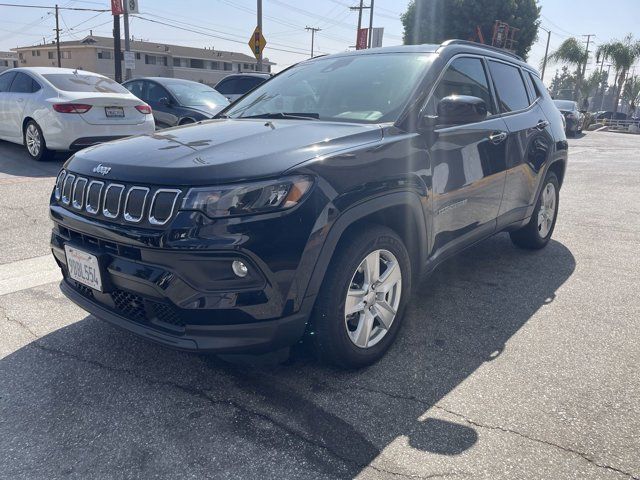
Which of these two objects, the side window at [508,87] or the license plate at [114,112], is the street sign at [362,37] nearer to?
the license plate at [114,112]

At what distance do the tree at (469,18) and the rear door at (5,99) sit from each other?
1140 inches

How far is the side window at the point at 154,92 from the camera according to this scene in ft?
36.2

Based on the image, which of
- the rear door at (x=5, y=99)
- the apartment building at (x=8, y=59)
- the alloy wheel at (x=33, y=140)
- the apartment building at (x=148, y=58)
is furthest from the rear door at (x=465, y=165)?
the apartment building at (x=8, y=59)

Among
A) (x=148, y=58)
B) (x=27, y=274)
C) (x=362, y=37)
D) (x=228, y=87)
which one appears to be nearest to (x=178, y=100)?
(x=228, y=87)

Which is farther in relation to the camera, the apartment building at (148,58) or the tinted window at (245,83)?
the apartment building at (148,58)

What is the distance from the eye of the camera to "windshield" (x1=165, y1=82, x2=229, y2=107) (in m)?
10.7

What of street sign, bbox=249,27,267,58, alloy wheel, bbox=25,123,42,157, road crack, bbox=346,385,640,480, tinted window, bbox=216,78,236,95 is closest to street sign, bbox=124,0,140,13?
street sign, bbox=249,27,267,58

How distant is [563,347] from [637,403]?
2.00 feet

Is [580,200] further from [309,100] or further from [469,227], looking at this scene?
[309,100]

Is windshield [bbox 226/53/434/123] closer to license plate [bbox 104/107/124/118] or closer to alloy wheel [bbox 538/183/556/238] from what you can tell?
alloy wheel [bbox 538/183/556/238]

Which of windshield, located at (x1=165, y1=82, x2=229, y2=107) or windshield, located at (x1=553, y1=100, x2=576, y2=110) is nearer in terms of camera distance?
windshield, located at (x1=165, y1=82, x2=229, y2=107)

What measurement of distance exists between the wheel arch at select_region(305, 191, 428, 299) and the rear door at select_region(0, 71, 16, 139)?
8566 millimetres

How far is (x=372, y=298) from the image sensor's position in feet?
9.32

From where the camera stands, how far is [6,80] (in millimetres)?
9273
